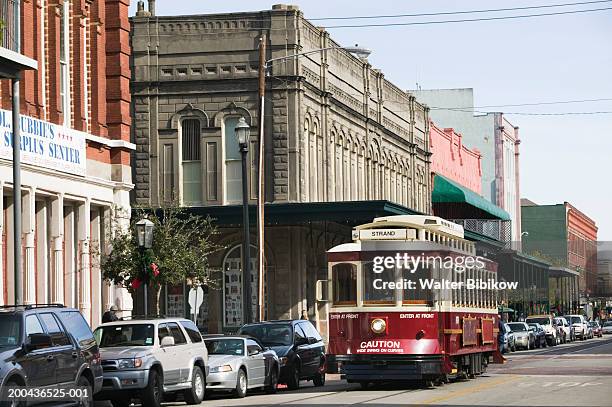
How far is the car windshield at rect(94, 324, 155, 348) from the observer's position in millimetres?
26328

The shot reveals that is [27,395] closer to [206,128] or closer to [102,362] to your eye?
[102,362]

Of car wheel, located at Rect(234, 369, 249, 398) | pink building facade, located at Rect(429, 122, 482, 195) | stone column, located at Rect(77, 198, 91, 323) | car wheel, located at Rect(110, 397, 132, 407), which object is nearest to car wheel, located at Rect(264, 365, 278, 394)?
car wheel, located at Rect(234, 369, 249, 398)

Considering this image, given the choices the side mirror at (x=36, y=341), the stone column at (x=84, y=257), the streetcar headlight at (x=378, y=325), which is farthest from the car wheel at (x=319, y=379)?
the side mirror at (x=36, y=341)

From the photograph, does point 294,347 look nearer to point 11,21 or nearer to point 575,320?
point 11,21

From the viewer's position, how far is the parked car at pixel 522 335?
214ft

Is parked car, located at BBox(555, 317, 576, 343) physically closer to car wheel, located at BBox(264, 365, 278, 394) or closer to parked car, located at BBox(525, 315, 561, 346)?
parked car, located at BBox(525, 315, 561, 346)

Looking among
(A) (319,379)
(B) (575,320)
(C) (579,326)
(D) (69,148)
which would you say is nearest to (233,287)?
(D) (69,148)

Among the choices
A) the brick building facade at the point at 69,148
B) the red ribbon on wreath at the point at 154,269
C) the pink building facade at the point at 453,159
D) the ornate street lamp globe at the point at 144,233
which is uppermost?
the pink building facade at the point at 453,159

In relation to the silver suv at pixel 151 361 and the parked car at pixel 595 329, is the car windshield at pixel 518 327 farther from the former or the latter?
the silver suv at pixel 151 361

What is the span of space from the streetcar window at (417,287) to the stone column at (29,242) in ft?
35.5

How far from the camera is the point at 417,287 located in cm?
3020

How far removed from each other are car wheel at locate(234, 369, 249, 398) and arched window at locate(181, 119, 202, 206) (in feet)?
86.9

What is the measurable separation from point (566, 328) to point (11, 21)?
2067 inches

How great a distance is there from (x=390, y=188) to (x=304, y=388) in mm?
37633
